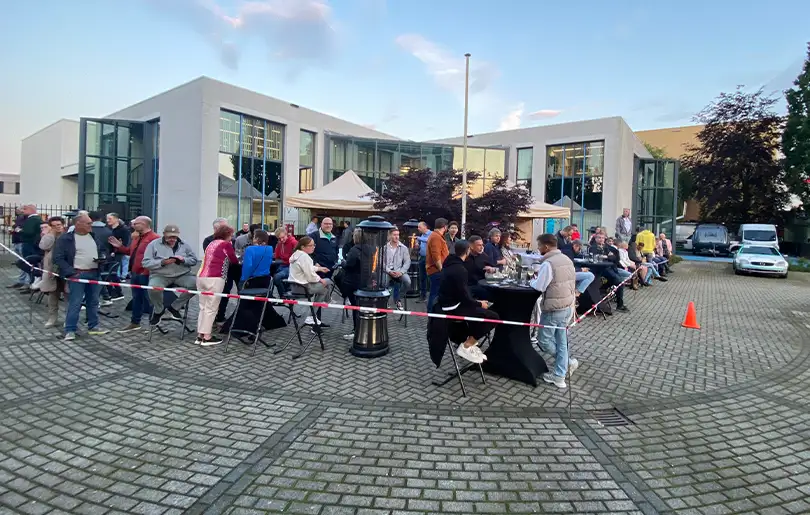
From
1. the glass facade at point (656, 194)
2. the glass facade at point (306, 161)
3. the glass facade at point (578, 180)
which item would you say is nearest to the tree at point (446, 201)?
the glass facade at point (306, 161)

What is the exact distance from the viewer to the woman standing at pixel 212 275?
648 centimetres

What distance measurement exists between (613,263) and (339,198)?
7.34 m

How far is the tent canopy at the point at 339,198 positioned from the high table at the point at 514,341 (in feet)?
26.5

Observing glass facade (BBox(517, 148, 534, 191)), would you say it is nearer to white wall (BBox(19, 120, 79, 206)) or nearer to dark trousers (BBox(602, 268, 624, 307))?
dark trousers (BBox(602, 268, 624, 307))

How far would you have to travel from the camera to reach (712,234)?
3183 cm

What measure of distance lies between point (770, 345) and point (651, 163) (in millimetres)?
25591

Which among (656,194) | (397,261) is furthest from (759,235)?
(397,261)

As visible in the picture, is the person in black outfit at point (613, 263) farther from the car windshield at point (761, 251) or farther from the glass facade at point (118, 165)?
the glass facade at point (118, 165)

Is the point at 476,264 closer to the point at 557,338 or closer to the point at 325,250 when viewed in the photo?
the point at 557,338

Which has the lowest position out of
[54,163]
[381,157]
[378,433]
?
[378,433]

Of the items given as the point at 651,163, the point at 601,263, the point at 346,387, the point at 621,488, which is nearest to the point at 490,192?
the point at 601,263

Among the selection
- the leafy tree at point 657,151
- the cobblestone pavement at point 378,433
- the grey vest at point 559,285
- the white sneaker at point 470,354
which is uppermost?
the leafy tree at point 657,151

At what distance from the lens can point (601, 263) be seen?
9.48 m

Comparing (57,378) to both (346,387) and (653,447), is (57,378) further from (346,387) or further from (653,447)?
(653,447)
